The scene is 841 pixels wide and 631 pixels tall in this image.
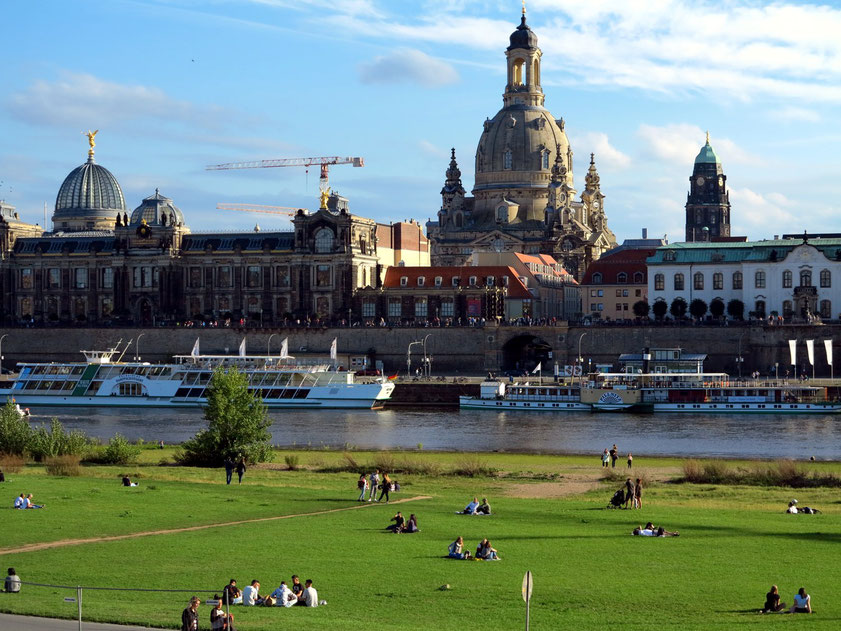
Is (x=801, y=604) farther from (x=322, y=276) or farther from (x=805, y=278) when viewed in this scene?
(x=322, y=276)

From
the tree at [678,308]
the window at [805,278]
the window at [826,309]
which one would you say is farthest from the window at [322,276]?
the window at [826,309]

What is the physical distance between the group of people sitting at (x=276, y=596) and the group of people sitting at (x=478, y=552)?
23.6 feet

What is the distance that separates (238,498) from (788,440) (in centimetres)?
4393

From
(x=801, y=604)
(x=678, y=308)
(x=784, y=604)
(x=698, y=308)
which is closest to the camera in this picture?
(x=801, y=604)

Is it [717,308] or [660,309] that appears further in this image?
[660,309]

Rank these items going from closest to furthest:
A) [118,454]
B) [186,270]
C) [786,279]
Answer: [118,454], [786,279], [186,270]

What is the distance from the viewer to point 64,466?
65000 mm

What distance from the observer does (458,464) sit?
71.4 m

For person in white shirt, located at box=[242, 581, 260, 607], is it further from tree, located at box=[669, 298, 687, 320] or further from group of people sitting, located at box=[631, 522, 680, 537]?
tree, located at box=[669, 298, 687, 320]

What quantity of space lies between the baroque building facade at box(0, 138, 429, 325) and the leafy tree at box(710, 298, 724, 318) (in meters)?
39.6

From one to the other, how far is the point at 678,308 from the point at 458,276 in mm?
25384

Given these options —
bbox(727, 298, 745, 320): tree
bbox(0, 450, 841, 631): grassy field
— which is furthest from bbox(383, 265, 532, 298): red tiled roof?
bbox(0, 450, 841, 631): grassy field

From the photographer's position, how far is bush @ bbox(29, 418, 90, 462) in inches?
2820

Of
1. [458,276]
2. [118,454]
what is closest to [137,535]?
[118,454]
